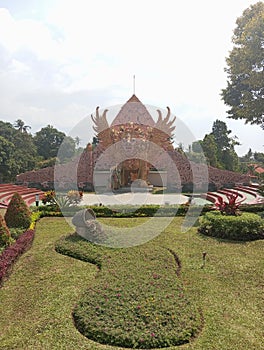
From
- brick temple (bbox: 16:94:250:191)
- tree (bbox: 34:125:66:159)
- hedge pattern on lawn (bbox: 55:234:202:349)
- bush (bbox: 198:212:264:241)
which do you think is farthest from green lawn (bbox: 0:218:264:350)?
tree (bbox: 34:125:66:159)

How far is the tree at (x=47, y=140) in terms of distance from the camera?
36.4 meters

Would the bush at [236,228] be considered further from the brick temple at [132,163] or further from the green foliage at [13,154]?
the green foliage at [13,154]

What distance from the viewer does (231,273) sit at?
17.2 feet

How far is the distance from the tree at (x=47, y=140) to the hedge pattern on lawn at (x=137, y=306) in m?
32.4

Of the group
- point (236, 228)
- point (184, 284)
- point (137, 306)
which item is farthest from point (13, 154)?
point (137, 306)

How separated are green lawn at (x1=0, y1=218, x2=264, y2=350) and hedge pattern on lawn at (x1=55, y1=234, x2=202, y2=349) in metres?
0.13

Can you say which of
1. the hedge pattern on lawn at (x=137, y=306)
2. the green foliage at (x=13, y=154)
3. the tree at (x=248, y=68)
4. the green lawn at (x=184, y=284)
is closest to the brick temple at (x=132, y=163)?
the tree at (x=248, y=68)

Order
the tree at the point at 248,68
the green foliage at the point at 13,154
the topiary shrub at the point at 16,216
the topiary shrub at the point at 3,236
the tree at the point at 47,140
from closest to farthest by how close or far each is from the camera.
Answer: the topiary shrub at the point at 3,236 < the topiary shrub at the point at 16,216 < the tree at the point at 248,68 < the green foliage at the point at 13,154 < the tree at the point at 47,140

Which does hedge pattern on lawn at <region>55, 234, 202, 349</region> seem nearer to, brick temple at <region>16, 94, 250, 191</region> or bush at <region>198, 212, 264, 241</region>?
bush at <region>198, 212, 264, 241</region>

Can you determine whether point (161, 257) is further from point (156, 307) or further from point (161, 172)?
point (161, 172)

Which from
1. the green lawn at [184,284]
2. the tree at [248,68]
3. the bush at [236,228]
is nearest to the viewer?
the green lawn at [184,284]

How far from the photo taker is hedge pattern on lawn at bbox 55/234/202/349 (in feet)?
10.9

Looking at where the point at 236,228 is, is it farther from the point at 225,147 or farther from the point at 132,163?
the point at 225,147

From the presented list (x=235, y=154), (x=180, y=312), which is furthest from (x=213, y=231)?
(x=235, y=154)
